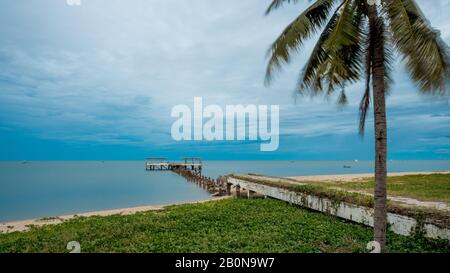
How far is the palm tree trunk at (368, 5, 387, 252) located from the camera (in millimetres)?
6086

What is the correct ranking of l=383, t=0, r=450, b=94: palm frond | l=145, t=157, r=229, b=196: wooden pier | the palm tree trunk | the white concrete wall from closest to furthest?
l=383, t=0, r=450, b=94: palm frond < the palm tree trunk < the white concrete wall < l=145, t=157, r=229, b=196: wooden pier

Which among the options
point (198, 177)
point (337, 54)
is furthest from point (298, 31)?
point (198, 177)

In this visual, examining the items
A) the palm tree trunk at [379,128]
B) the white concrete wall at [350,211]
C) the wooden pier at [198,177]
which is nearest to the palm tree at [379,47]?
the palm tree trunk at [379,128]

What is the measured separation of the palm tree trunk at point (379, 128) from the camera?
609cm

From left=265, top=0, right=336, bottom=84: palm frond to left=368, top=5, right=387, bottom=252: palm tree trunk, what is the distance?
160cm

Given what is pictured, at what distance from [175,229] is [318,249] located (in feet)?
15.9

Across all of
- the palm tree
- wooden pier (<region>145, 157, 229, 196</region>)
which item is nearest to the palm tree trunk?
the palm tree

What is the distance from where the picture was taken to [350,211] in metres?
10.8

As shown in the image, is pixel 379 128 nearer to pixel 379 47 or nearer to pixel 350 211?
pixel 379 47

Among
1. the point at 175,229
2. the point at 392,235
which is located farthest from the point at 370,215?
the point at 175,229

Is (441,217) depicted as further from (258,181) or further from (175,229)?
(258,181)

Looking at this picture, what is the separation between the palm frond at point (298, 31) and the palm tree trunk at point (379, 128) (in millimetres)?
1596

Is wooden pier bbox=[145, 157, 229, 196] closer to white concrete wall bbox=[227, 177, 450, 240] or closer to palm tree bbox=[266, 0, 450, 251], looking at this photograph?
white concrete wall bbox=[227, 177, 450, 240]
